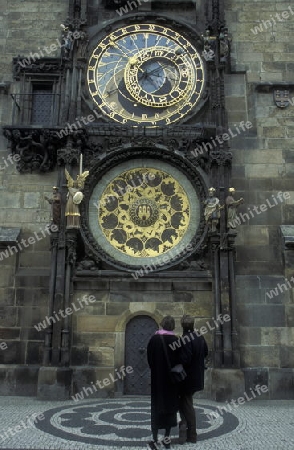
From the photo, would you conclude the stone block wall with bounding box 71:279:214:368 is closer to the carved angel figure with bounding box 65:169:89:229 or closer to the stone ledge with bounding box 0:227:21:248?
the carved angel figure with bounding box 65:169:89:229

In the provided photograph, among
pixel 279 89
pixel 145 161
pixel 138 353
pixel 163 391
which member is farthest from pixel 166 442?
pixel 279 89

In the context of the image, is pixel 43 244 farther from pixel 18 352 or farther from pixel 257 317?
pixel 257 317

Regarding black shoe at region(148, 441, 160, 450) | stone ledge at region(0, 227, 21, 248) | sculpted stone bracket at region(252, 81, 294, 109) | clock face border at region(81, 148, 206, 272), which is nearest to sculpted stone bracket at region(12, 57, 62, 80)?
clock face border at region(81, 148, 206, 272)

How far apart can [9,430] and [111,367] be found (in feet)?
13.9

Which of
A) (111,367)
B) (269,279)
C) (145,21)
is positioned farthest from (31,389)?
(145,21)

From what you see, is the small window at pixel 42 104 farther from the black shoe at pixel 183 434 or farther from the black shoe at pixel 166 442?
the black shoe at pixel 166 442

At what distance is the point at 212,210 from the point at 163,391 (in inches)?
245

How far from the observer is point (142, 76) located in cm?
1327

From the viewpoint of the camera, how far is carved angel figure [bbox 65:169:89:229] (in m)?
11.2

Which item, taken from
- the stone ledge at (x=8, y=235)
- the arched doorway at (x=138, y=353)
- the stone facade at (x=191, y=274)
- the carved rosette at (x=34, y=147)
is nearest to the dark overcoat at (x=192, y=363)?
the stone facade at (x=191, y=274)

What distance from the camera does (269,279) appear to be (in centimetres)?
1174

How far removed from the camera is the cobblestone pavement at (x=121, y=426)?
20.4 feet

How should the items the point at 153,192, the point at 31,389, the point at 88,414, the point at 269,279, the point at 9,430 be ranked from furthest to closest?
the point at 153,192 < the point at 269,279 < the point at 31,389 < the point at 88,414 < the point at 9,430

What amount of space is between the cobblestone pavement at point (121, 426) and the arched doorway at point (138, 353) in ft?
2.78
